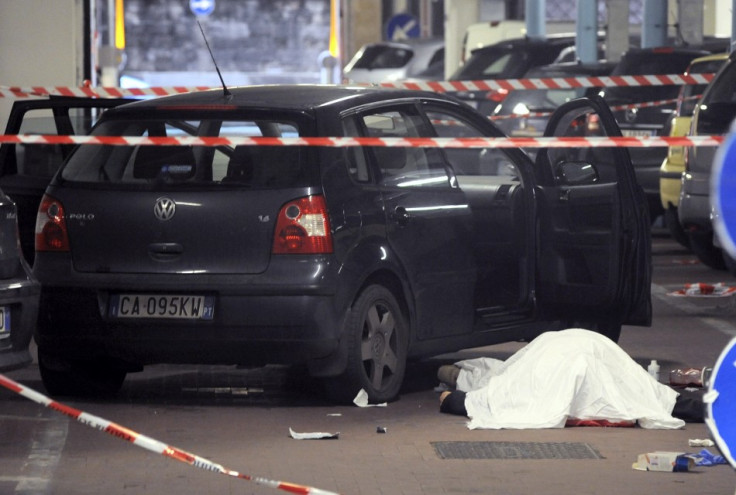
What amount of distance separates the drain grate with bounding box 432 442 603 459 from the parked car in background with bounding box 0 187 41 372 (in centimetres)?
179

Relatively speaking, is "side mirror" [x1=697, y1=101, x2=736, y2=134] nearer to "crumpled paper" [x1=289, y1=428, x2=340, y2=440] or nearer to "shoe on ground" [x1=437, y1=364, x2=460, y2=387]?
"shoe on ground" [x1=437, y1=364, x2=460, y2=387]

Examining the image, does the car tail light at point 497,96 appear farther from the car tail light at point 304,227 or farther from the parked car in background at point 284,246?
the car tail light at point 304,227

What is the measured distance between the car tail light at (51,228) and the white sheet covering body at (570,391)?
2094 mm

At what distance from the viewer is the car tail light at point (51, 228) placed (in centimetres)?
907

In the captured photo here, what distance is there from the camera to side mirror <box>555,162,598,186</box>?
33.6ft

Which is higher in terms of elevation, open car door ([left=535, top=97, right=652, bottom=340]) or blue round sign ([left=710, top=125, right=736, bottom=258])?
blue round sign ([left=710, top=125, right=736, bottom=258])

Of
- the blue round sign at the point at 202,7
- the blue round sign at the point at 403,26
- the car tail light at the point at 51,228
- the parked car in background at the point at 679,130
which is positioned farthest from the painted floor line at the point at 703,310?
the blue round sign at the point at 403,26

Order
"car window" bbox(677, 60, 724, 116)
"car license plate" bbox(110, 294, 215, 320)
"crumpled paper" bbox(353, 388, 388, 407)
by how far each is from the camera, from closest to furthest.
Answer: "car license plate" bbox(110, 294, 215, 320) < "crumpled paper" bbox(353, 388, 388, 407) < "car window" bbox(677, 60, 724, 116)

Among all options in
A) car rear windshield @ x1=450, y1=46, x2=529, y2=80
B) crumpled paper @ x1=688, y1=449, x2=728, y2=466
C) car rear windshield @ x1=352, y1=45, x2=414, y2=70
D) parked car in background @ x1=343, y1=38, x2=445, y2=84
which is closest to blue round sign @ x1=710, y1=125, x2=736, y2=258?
crumpled paper @ x1=688, y1=449, x2=728, y2=466

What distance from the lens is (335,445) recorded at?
7984 millimetres

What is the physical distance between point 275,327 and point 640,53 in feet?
39.8

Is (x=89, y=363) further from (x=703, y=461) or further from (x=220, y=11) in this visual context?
(x=220, y=11)

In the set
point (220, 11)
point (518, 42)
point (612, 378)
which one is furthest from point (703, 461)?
point (220, 11)

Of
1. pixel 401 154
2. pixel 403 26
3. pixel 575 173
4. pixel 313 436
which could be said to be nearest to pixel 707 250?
pixel 575 173
